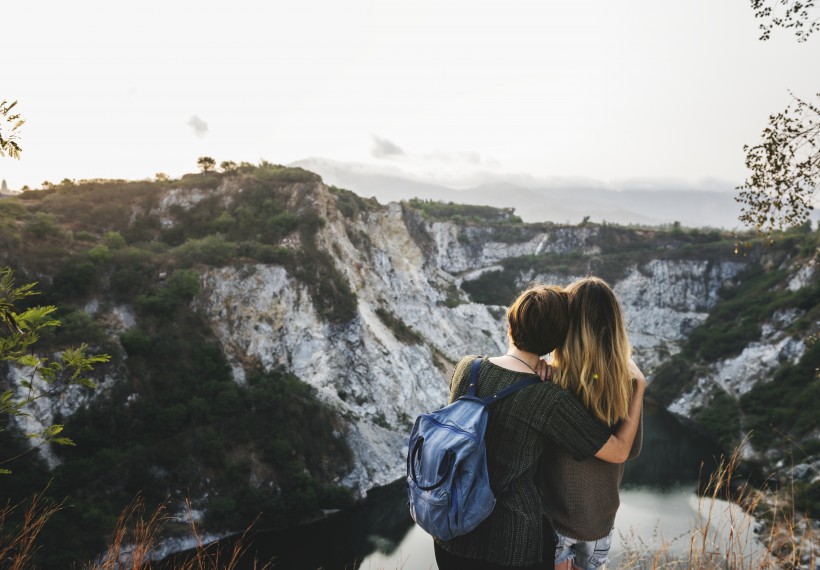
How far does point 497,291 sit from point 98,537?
2208 inches

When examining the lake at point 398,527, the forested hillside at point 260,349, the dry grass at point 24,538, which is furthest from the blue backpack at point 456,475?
the lake at point 398,527

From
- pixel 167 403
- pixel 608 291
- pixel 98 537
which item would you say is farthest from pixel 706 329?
pixel 608 291

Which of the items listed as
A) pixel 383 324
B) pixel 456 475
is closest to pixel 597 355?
pixel 456 475

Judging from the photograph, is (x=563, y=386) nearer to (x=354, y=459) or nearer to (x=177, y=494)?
(x=177, y=494)

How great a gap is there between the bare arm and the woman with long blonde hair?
3 cm

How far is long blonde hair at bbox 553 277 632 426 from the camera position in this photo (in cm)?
250

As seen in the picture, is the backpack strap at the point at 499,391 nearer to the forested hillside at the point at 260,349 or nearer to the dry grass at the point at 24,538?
the dry grass at the point at 24,538

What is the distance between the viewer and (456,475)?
2.41 m

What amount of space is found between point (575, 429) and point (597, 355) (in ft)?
1.22

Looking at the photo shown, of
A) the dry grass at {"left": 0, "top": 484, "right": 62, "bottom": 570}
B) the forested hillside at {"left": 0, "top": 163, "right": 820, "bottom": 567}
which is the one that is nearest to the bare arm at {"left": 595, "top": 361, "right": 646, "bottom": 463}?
the dry grass at {"left": 0, "top": 484, "right": 62, "bottom": 570}

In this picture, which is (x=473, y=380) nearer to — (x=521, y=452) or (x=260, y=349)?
(x=521, y=452)

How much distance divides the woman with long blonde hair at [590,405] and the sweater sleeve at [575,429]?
0.24 ft

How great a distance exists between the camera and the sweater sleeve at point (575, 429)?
2.46m

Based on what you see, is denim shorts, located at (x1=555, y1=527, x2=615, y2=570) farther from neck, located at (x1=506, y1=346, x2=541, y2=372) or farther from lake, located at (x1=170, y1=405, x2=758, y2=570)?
lake, located at (x1=170, y1=405, x2=758, y2=570)
